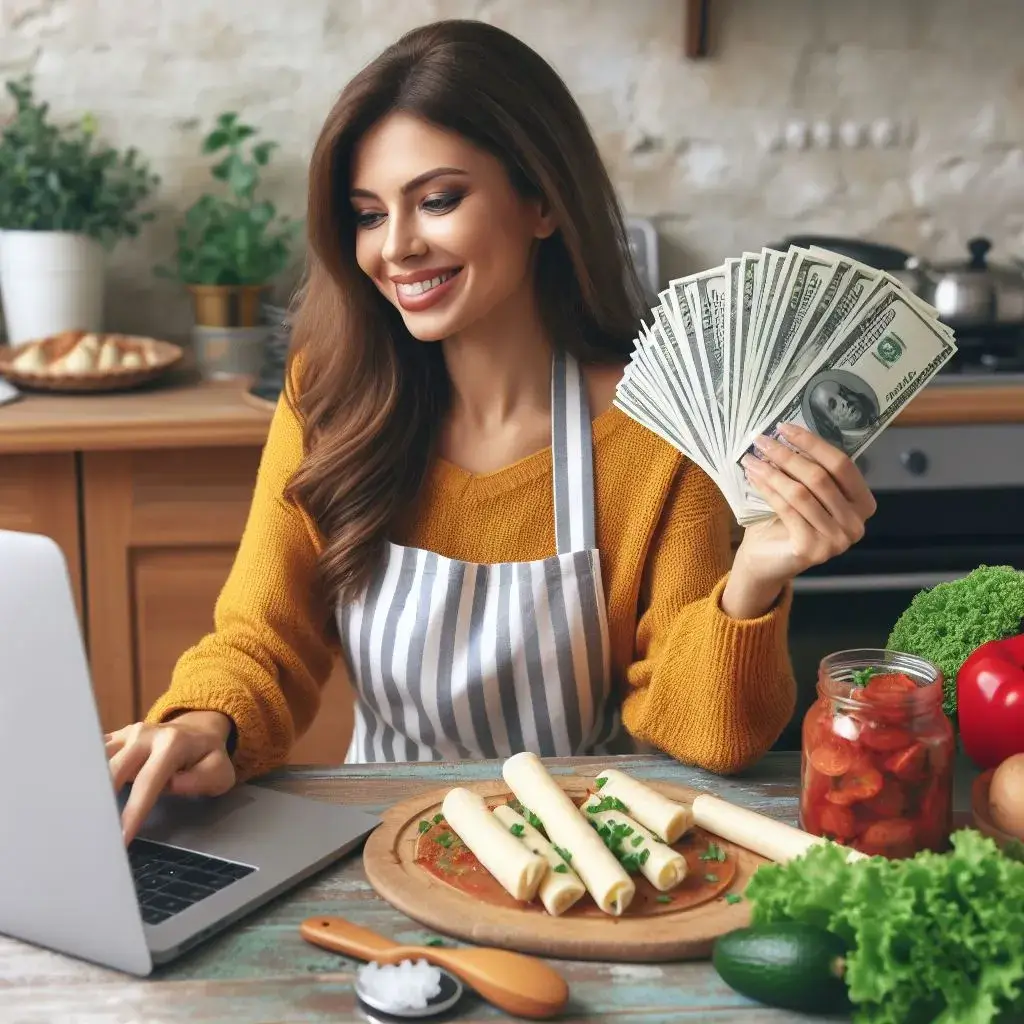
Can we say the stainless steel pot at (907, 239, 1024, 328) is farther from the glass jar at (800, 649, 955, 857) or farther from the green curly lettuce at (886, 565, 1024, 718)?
the glass jar at (800, 649, 955, 857)

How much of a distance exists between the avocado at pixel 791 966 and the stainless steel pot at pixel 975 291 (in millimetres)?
2084

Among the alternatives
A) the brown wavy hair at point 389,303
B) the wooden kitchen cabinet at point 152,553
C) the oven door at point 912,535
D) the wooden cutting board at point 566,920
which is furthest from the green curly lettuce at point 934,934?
the wooden kitchen cabinet at point 152,553

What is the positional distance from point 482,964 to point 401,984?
0.06m

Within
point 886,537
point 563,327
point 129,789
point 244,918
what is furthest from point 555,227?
point 886,537

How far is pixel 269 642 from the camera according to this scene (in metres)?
1.62

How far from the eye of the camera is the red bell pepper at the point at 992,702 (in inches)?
50.4

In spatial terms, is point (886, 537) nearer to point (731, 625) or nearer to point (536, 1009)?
point (731, 625)

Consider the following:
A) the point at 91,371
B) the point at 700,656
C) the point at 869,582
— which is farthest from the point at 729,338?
the point at 91,371

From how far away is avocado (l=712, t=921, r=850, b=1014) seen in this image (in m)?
0.96

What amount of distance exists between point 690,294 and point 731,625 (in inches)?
13.2

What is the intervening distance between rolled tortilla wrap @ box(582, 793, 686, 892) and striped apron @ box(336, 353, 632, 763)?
0.47 m

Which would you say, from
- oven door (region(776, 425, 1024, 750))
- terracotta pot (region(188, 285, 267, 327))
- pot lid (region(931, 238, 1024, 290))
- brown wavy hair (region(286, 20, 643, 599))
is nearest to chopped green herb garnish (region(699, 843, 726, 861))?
brown wavy hair (region(286, 20, 643, 599))

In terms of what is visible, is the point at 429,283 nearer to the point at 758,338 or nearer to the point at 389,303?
the point at 389,303

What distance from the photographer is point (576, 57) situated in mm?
3146
